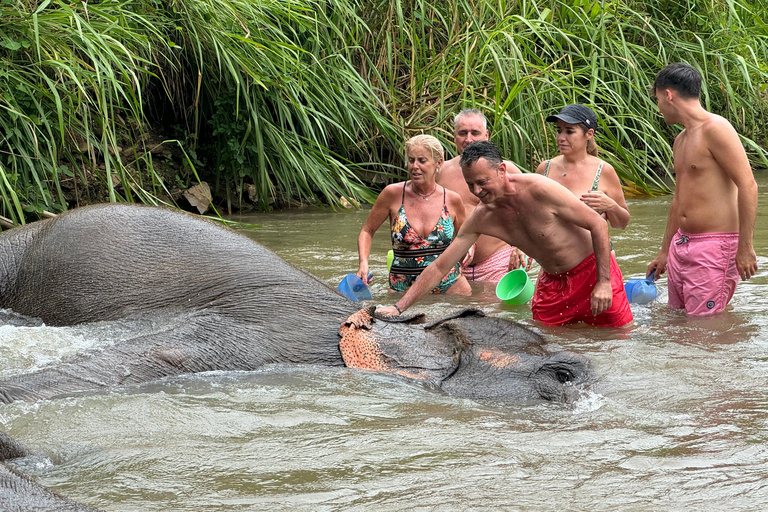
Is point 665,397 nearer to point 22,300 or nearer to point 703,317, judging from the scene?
point 703,317

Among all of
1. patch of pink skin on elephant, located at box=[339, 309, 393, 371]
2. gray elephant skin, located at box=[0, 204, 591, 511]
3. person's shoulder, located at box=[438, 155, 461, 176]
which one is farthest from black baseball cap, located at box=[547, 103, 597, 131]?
patch of pink skin on elephant, located at box=[339, 309, 393, 371]

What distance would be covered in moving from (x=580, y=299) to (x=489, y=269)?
1348 mm

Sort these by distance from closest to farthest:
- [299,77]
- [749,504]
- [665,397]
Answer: [749,504] → [665,397] → [299,77]

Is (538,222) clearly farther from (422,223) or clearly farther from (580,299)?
(422,223)

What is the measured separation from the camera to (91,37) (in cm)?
582

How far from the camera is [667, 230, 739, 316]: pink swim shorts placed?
438cm

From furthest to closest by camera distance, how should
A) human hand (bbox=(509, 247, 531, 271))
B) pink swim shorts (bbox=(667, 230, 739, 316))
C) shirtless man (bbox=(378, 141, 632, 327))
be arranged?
1. human hand (bbox=(509, 247, 531, 271))
2. pink swim shorts (bbox=(667, 230, 739, 316))
3. shirtless man (bbox=(378, 141, 632, 327))

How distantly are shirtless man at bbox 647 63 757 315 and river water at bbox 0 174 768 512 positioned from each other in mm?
841

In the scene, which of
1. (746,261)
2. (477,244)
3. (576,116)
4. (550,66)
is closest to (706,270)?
(746,261)

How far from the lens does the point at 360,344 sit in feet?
10.0

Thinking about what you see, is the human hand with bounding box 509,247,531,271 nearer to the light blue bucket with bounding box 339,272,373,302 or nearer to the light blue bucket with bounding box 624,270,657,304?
the light blue bucket with bounding box 624,270,657,304

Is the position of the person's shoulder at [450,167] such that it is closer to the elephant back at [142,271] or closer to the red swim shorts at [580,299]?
the red swim shorts at [580,299]

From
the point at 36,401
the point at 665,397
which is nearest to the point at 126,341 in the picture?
the point at 36,401

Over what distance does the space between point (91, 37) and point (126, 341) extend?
337 cm
